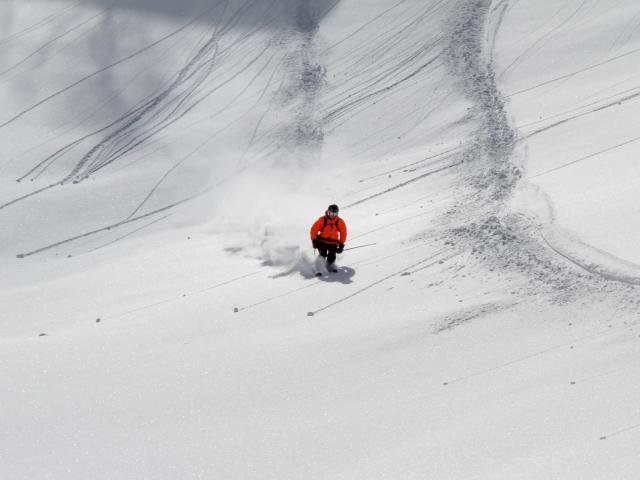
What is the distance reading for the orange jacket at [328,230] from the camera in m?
13.0

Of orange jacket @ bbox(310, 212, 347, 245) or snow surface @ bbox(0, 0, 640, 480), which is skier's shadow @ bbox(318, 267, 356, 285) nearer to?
snow surface @ bbox(0, 0, 640, 480)

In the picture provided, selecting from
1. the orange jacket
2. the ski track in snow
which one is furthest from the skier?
the ski track in snow

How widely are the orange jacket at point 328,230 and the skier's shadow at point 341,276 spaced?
17.8 inches

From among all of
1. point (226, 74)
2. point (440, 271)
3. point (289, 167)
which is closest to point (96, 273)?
point (289, 167)

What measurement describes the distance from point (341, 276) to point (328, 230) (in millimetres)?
749

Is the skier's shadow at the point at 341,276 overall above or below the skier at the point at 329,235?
below

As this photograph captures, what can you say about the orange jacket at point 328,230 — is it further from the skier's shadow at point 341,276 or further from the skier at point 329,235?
the skier's shadow at point 341,276

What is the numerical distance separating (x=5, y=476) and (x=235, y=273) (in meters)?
5.61

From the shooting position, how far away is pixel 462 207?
13.9m

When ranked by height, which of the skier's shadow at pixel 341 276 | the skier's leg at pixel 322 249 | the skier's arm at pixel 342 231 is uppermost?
the skier's arm at pixel 342 231

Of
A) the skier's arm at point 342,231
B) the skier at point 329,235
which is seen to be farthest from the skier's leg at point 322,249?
the skier's arm at point 342,231

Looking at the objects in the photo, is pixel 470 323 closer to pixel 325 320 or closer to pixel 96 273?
pixel 325 320

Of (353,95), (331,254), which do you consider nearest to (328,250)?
(331,254)

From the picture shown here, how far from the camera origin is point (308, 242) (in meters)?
13.9
